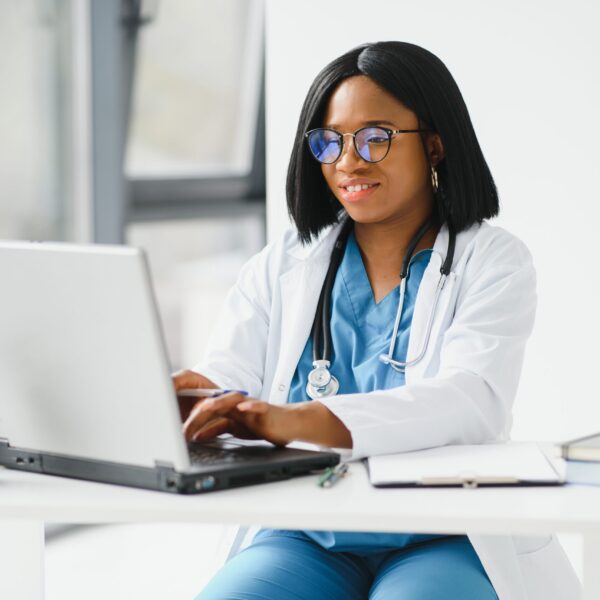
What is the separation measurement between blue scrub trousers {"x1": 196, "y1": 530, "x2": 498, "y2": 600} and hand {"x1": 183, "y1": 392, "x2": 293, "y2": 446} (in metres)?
0.19

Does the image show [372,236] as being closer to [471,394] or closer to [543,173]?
[471,394]

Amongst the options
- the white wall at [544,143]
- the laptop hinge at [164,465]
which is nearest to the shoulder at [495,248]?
the laptop hinge at [164,465]

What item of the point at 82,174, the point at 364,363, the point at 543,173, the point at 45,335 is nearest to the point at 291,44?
the point at 543,173

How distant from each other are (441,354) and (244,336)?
1.16ft

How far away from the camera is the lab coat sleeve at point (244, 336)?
176cm

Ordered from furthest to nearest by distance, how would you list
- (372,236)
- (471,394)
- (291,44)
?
(291,44) → (372,236) → (471,394)

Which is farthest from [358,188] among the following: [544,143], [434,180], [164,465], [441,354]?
[544,143]

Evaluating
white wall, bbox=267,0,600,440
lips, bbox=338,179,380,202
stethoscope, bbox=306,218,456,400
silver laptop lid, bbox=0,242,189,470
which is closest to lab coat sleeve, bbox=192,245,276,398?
stethoscope, bbox=306,218,456,400

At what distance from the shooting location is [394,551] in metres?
1.54

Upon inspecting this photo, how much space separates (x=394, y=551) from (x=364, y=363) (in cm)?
31

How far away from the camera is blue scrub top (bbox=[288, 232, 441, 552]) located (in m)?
1.69

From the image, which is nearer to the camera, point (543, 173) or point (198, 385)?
point (198, 385)

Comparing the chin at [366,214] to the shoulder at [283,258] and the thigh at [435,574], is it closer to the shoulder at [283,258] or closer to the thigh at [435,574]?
the shoulder at [283,258]

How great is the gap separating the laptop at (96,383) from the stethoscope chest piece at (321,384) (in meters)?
0.31
